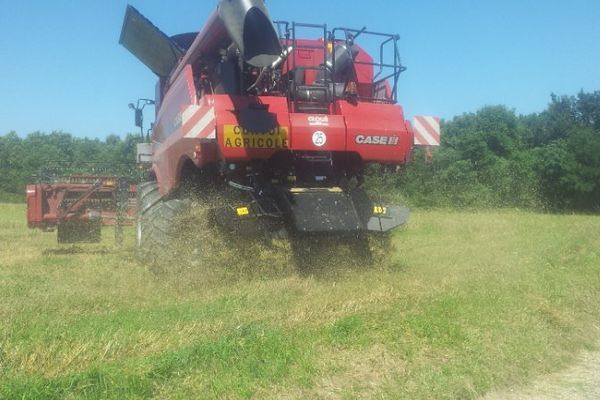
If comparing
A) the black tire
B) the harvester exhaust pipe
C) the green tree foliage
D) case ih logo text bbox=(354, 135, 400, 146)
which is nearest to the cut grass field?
the black tire

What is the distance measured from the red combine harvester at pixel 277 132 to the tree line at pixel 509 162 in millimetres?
11710

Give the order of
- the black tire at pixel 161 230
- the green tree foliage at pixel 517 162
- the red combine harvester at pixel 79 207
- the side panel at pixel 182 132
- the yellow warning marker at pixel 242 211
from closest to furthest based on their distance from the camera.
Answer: the side panel at pixel 182 132, the yellow warning marker at pixel 242 211, the black tire at pixel 161 230, the red combine harvester at pixel 79 207, the green tree foliage at pixel 517 162

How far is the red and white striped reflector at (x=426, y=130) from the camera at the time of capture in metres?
7.48

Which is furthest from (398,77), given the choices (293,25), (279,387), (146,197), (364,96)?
(279,387)

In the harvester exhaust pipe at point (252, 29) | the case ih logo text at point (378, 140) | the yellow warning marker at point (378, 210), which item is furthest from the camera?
the yellow warning marker at point (378, 210)

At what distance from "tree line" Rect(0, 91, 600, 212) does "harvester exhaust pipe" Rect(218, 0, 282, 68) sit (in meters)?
13.4

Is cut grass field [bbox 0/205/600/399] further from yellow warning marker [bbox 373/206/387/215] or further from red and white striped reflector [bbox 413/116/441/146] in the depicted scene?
red and white striped reflector [bbox 413/116/441/146]

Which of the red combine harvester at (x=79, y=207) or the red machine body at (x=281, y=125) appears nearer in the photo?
the red machine body at (x=281, y=125)

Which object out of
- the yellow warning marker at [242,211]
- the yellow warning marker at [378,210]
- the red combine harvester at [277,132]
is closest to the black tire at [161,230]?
the red combine harvester at [277,132]

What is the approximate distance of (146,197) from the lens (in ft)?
30.9

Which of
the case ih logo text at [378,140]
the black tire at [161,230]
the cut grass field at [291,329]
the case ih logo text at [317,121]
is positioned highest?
the case ih logo text at [317,121]

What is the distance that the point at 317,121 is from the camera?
6.83 m

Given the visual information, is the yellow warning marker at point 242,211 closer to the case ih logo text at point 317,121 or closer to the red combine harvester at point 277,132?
the red combine harvester at point 277,132

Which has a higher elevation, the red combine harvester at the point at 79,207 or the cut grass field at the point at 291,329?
the red combine harvester at the point at 79,207
